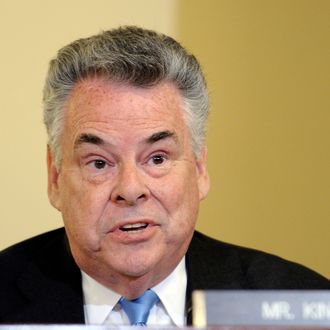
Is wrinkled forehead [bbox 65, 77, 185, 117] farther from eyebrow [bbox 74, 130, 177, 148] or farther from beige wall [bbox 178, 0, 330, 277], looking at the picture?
beige wall [bbox 178, 0, 330, 277]

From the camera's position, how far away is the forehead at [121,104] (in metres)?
1.18

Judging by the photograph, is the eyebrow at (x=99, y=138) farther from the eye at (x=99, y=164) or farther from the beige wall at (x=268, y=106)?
the beige wall at (x=268, y=106)

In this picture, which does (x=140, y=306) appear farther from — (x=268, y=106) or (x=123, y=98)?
(x=268, y=106)

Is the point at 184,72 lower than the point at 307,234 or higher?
higher

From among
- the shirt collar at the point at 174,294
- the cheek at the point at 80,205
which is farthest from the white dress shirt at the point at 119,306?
the cheek at the point at 80,205

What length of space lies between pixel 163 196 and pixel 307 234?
56cm

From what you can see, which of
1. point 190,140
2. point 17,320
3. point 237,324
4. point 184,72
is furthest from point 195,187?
point 237,324

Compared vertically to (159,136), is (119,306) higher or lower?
lower

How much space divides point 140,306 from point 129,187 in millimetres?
213

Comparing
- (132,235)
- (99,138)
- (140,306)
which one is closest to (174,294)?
(140,306)

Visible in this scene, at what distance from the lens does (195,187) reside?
1.26 m

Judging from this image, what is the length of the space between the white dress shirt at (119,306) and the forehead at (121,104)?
263 millimetres

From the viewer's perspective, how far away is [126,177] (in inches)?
44.9

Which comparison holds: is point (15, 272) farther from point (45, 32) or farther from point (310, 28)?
point (310, 28)
